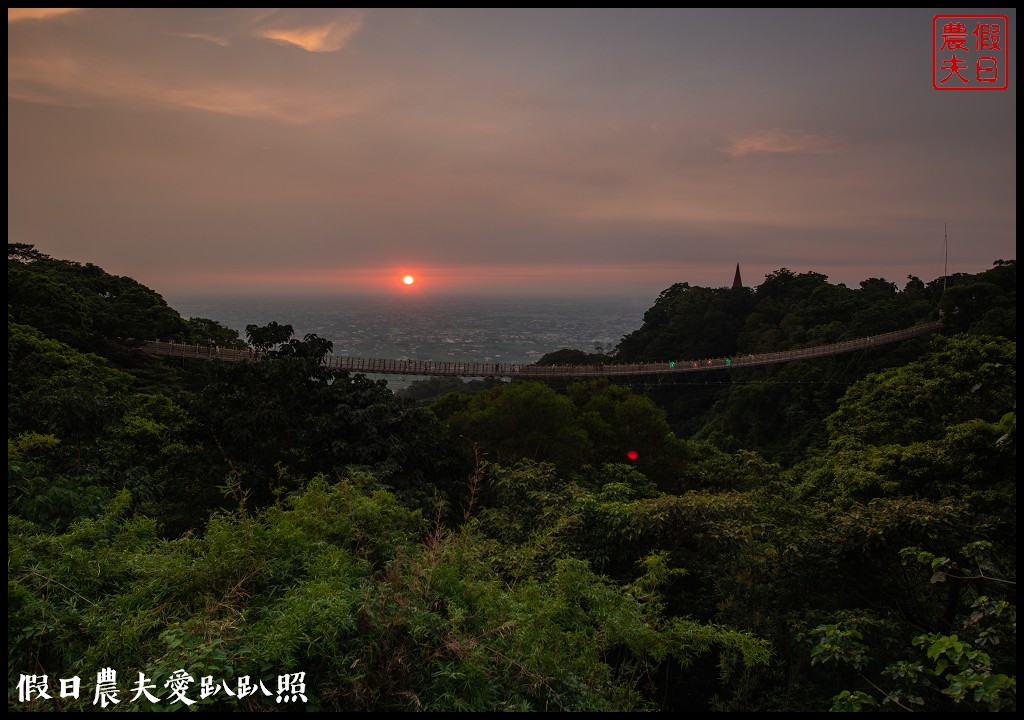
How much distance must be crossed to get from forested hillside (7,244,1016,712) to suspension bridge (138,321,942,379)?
689 cm

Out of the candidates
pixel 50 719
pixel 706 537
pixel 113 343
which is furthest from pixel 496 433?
pixel 113 343

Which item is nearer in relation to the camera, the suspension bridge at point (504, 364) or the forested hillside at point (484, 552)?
the forested hillside at point (484, 552)

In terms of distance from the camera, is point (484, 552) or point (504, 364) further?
point (504, 364)

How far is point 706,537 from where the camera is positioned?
6.98 meters

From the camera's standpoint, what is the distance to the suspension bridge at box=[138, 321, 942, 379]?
21.3 m

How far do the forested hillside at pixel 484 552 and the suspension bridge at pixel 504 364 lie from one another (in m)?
6.89

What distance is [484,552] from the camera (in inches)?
248

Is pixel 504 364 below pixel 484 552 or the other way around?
the other way around

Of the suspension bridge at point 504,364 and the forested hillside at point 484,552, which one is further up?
the suspension bridge at point 504,364

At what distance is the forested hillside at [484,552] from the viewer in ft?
11.2

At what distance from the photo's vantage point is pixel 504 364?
25.4 meters

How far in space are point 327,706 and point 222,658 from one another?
667 millimetres

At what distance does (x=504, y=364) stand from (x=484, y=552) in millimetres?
19204

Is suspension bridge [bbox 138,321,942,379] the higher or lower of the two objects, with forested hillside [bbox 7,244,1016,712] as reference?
higher
